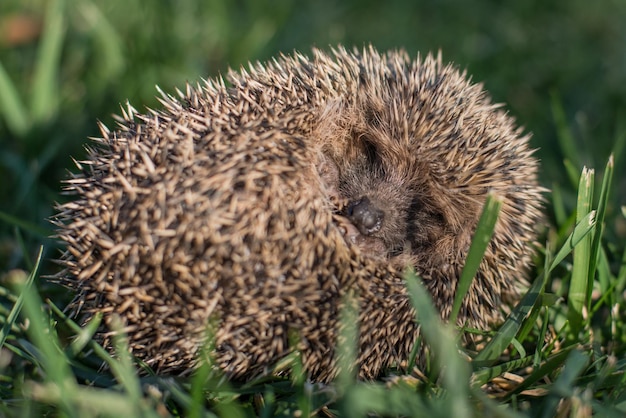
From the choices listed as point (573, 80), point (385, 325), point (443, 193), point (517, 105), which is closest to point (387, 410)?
point (385, 325)

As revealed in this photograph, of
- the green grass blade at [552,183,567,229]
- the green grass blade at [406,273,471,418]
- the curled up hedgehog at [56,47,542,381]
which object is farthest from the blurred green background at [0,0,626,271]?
the green grass blade at [406,273,471,418]

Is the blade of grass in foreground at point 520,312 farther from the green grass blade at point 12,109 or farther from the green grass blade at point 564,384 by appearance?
the green grass blade at point 12,109

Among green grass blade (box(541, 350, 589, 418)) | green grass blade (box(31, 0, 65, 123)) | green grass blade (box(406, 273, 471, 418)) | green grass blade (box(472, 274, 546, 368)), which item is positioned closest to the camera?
green grass blade (box(406, 273, 471, 418))

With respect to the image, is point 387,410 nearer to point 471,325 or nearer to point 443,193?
point 471,325

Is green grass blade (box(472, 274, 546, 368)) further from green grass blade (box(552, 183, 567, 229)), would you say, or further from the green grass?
green grass blade (box(552, 183, 567, 229))

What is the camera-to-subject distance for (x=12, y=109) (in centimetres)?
462

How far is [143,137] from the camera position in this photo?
2.98 meters

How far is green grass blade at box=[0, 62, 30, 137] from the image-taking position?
4.60 metres

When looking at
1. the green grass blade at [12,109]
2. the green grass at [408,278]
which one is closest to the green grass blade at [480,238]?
the green grass at [408,278]

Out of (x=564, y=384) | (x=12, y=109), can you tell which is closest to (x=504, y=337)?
(x=564, y=384)

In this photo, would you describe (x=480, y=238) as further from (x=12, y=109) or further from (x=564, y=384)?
(x=12, y=109)

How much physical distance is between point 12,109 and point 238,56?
6.35 feet

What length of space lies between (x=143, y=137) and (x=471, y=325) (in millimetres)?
1785

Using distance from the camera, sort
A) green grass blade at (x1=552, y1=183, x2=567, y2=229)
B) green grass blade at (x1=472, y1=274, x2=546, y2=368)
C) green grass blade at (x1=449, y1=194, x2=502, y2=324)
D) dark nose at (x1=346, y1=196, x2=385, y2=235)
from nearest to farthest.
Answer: green grass blade at (x1=449, y1=194, x2=502, y2=324) → green grass blade at (x1=472, y1=274, x2=546, y2=368) → dark nose at (x1=346, y1=196, x2=385, y2=235) → green grass blade at (x1=552, y1=183, x2=567, y2=229)
